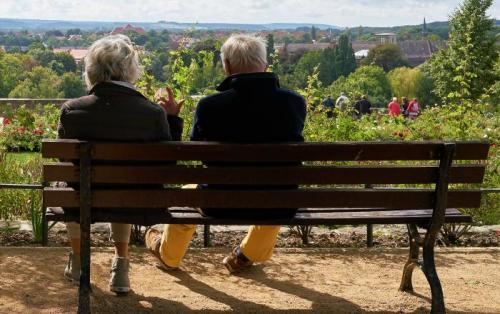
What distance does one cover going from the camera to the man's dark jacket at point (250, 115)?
3953 millimetres

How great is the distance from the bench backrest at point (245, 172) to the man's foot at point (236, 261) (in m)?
0.89

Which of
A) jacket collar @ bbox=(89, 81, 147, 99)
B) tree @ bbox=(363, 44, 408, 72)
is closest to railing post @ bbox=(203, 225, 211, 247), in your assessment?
jacket collar @ bbox=(89, 81, 147, 99)

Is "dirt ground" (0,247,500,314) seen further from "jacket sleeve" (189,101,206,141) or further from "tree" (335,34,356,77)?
"tree" (335,34,356,77)

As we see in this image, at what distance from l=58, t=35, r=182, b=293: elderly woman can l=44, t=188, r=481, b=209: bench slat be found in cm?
29

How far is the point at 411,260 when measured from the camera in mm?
4266

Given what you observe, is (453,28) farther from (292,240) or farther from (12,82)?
(292,240)

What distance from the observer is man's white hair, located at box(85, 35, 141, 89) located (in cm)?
402

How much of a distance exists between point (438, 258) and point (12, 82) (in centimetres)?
7115

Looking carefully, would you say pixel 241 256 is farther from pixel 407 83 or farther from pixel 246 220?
pixel 407 83

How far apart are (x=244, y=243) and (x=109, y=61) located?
1273 mm

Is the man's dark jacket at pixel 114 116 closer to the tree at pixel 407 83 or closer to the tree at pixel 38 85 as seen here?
the tree at pixel 38 85

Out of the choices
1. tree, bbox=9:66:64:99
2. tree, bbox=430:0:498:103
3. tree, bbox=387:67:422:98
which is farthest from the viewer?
tree, bbox=387:67:422:98

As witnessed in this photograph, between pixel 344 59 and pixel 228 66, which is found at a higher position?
pixel 228 66

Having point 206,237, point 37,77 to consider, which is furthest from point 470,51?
point 206,237
